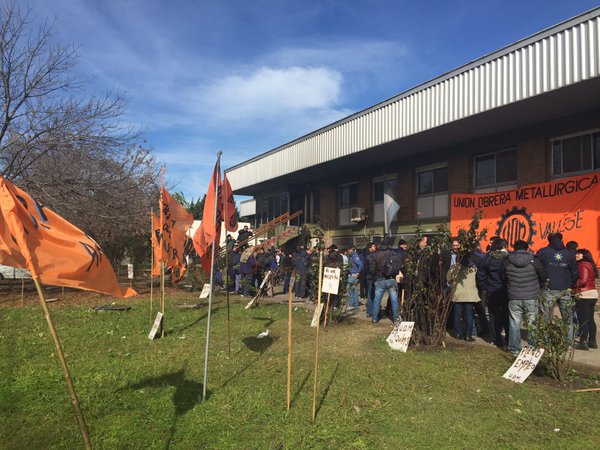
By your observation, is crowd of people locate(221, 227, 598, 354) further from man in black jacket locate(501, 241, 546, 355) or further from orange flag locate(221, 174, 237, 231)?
orange flag locate(221, 174, 237, 231)

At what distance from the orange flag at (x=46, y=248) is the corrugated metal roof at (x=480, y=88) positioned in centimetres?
1104

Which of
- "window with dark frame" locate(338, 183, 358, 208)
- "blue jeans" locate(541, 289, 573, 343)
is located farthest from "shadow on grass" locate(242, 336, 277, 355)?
"window with dark frame" locate(338, 183, 358, 208)

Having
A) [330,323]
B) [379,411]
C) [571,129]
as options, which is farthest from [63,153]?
[571,129]

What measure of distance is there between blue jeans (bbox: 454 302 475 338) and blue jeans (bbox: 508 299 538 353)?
0.99 metres

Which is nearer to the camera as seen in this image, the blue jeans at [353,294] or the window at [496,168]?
the blue jeans at [353,294]

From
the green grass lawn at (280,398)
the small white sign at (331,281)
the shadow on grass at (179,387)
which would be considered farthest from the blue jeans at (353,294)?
the shadow on grass at (179,387)

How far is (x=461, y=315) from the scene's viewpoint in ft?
26.7

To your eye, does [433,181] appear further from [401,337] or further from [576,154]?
[401,337]

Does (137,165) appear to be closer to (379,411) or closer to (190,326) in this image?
(190,326)

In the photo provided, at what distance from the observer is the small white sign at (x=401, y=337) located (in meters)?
7.11

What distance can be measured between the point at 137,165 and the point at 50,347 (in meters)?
13.1

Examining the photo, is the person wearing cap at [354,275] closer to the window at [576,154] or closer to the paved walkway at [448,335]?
the paved walkway at [448,335]

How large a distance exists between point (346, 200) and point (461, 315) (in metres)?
15.3

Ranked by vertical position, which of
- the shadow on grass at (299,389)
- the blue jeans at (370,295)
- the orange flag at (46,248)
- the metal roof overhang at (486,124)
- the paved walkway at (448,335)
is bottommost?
the shadow on grass at (299,389)
